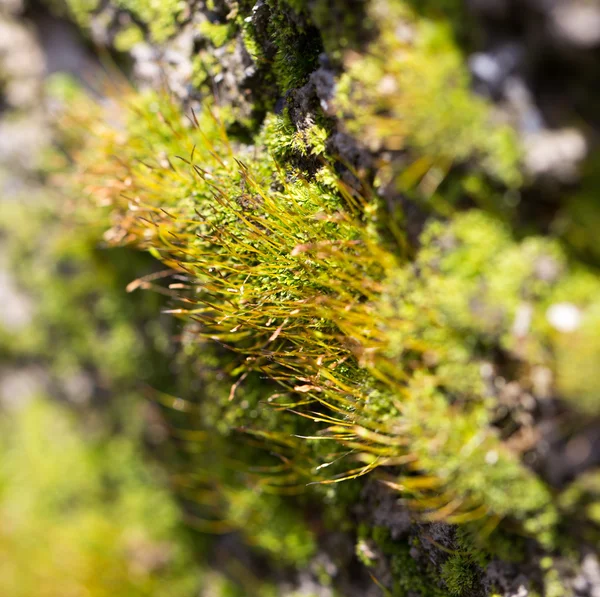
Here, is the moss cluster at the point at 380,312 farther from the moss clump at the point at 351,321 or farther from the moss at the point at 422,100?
the moss at the point at 422,100

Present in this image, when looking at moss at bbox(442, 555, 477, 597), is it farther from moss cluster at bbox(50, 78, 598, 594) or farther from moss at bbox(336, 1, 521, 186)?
moss at bbox(336, 1, 521, 186)

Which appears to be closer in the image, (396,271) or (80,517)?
(396,271)

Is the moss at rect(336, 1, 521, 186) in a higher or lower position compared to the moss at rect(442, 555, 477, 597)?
higher

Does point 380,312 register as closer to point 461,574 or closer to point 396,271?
point 396,271

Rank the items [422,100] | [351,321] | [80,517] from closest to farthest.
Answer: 1. [422,100]
2. [351,321]
3. [80,517]

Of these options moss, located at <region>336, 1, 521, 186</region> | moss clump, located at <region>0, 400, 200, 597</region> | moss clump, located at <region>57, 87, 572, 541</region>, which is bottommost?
moss clump, located at <region>0, 400, 200, 597</region>

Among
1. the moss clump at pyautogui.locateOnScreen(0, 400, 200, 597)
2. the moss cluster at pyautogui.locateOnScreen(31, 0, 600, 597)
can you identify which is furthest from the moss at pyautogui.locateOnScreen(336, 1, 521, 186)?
the moss clump at pyautogui.locateOnScreen(0, 400, 200, 597)

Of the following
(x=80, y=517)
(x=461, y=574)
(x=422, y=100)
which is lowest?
(x=80, y=517)

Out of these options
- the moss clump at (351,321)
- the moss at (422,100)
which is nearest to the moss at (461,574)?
the moss clump at (351,321)

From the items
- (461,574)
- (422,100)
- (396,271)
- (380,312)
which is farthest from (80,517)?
(422,100)

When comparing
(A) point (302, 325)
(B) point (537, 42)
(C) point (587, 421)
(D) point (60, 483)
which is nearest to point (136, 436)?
(D) point (60, 483)

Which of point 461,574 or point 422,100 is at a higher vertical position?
point 422,100

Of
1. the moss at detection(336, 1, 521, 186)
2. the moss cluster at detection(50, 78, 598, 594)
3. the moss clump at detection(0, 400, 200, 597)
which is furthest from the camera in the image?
the moss clump at detection(0, 400, 200, 597)
